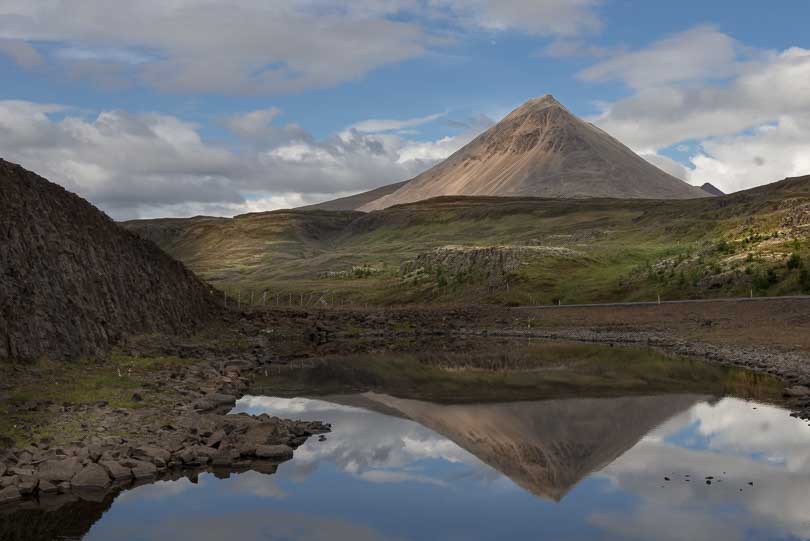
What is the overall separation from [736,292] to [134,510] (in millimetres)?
72479

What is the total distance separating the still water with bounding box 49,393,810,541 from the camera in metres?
21.4

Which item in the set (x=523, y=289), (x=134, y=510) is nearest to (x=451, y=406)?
(x=134, y=510)

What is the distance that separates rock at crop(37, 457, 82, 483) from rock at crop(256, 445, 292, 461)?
20.1 feet

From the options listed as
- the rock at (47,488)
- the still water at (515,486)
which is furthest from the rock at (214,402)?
the rock at (47,488)

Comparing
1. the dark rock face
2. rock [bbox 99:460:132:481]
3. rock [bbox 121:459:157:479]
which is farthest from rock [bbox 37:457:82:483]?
the dark rock face

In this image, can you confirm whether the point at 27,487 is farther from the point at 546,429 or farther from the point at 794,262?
the point at 794,262

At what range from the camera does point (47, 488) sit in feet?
77.2

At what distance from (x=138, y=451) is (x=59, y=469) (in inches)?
109

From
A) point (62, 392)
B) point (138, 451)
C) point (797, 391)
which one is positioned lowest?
point (797, 391)

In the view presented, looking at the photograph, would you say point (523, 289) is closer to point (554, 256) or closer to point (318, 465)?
Answer: point (554, 256)

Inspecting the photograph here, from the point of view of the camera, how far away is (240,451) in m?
28.1

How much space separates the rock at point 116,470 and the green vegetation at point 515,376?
2048 centimetres

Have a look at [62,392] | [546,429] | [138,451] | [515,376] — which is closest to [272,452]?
[138,451]

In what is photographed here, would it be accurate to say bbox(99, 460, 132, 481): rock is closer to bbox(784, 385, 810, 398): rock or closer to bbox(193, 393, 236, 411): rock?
bbox(193, 393, 236, 411): rock
